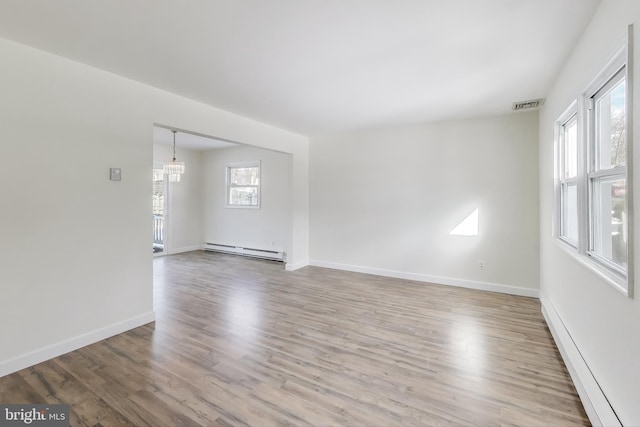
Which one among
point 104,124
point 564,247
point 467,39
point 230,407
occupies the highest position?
point 467,39

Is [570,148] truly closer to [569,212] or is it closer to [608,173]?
[569,212]

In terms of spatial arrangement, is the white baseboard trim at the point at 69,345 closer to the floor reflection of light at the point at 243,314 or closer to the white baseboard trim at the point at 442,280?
the floor reflection of light at the point at 243,314

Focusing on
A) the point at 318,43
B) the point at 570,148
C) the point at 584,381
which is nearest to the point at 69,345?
the point at 318,43

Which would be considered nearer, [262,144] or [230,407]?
[230,407]

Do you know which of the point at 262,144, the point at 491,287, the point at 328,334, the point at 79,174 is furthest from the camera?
the point at 262,144

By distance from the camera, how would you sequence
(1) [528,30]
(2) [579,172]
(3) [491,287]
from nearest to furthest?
(1) [528,30] → (2) [579,172] → (3) [491,287]

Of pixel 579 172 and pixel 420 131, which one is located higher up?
pixel 420 131

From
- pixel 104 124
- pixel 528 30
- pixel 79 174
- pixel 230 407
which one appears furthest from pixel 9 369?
pixel 528 30

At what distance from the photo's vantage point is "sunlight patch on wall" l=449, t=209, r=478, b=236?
4379mm

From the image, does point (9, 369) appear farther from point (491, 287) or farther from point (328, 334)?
point (491, 287)

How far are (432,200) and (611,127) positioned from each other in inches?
111

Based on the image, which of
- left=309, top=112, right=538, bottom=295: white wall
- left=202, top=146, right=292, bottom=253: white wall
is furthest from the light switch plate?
left=309, top=112, right=538, bottom=295: white wall

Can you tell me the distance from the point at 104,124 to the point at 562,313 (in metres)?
4.66

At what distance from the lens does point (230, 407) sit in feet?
6.15
